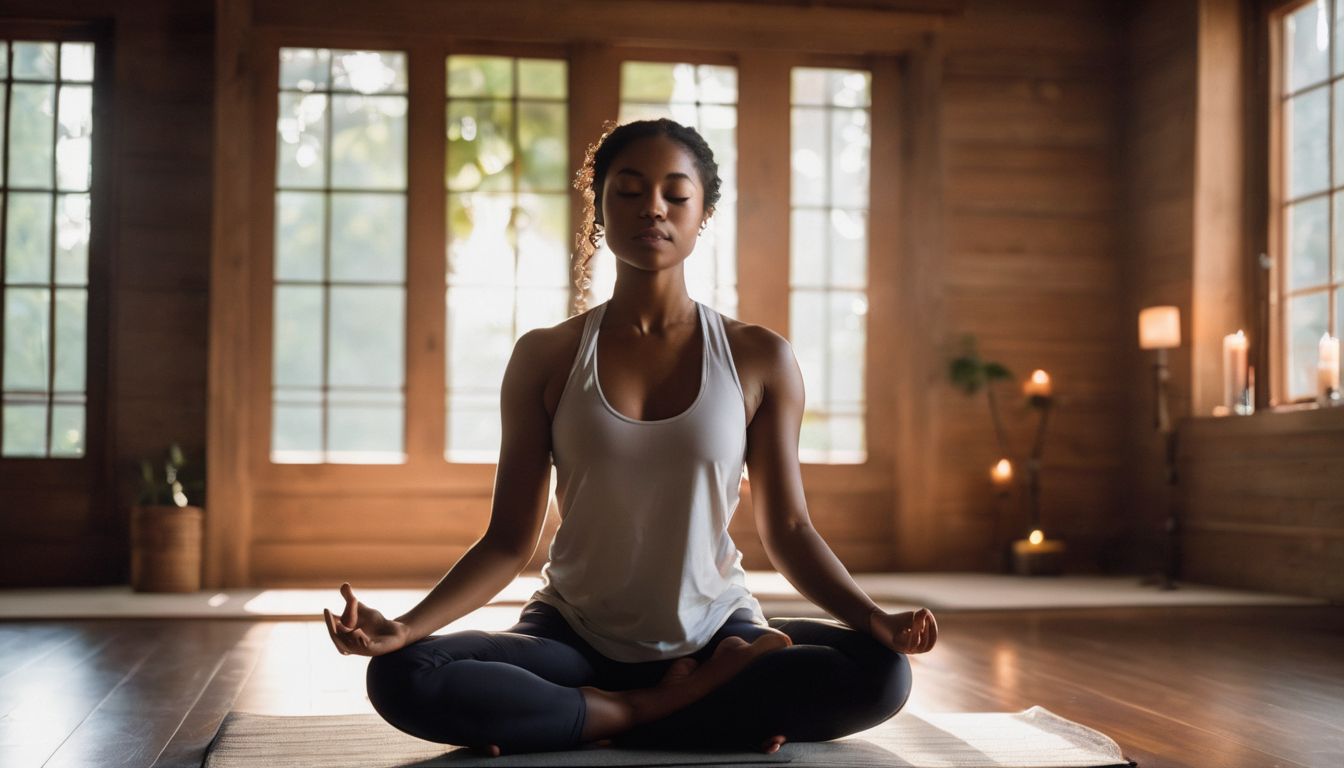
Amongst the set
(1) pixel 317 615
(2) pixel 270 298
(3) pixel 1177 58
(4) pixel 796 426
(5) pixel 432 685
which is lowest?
(1) pixel 317 615

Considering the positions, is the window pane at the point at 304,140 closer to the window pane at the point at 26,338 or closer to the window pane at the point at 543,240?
the window pane at the point at 543,240

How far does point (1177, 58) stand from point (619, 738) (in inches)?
181

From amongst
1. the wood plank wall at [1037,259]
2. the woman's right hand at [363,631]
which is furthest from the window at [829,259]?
the woman's right hand at [363,631]

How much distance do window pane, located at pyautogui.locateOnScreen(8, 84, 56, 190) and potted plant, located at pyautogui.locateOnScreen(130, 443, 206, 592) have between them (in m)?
1.30

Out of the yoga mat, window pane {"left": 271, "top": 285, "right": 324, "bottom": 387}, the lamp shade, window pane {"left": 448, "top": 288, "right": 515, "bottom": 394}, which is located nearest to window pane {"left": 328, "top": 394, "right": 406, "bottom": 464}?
window pane {"left": 271, "top": 285, "right": 324, "bottom": 387}

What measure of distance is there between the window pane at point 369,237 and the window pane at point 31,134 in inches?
45.0

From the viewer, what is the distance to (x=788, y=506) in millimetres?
1996

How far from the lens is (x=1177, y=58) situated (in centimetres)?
557

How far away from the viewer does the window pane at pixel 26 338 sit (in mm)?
5301

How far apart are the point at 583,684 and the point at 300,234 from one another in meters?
3.88

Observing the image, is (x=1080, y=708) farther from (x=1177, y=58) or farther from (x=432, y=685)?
(x=1177, y=58)

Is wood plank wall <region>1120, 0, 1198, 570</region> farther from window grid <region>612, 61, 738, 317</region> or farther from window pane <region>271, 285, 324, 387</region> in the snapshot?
window pane <region>271, 285, 324, 387</region>

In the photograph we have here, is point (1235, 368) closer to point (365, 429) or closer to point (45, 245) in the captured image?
point (365, 429)

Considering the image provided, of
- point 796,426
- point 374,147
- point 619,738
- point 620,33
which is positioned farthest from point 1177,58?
point 619,738
